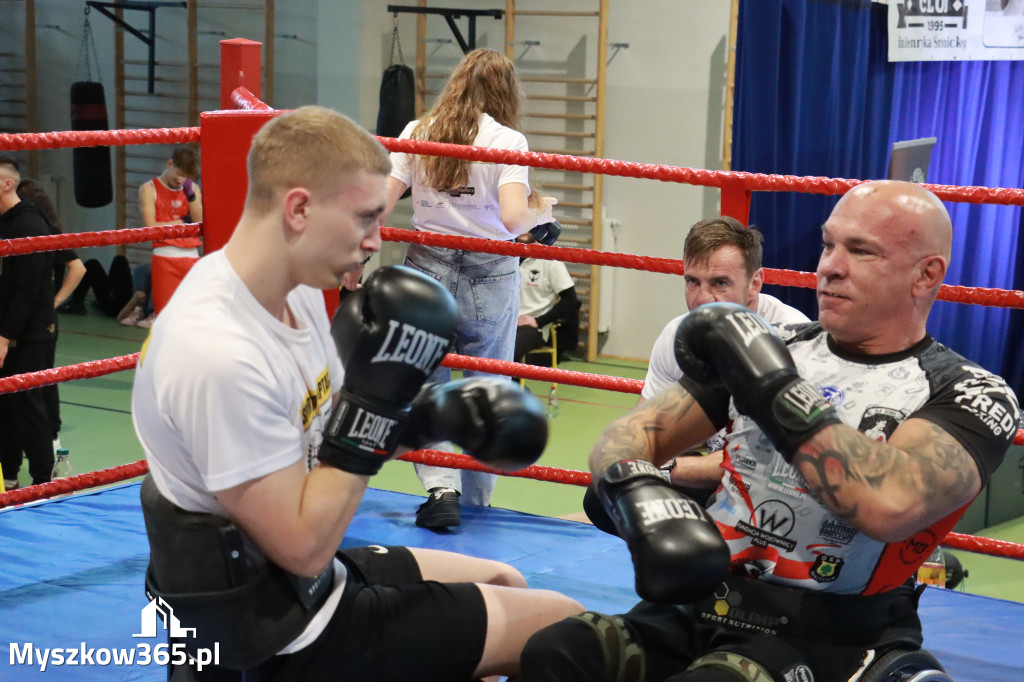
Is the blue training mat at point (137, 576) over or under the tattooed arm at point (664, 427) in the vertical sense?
under

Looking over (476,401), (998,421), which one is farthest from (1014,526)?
(476,401)

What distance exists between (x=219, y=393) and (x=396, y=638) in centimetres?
46

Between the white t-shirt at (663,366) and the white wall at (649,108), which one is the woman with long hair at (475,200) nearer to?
the white t-shirt at (663,366)

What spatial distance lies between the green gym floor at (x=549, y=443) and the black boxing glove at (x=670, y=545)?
1.54m

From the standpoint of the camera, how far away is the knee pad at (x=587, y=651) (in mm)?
1506

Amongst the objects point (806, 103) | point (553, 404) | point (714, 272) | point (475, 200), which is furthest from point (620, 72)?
point (714, 272)

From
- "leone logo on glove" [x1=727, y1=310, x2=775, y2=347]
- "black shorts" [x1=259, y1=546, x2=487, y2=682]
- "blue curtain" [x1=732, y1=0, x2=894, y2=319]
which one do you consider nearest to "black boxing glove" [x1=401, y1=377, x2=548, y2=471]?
"black shorts" [x1=259, y1=546, x2=487, y2=682]

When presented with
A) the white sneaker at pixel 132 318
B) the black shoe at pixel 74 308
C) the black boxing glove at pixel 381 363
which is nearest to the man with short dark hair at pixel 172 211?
the white sneaker at pixel 132 318

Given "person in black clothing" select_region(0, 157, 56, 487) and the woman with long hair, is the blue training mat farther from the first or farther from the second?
"person in black clothing" select_region(0, 157, 56, 487)

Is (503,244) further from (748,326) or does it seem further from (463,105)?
(748,326)

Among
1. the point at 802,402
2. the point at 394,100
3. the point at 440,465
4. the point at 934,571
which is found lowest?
the point at 934,571

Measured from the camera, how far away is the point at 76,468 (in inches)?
185

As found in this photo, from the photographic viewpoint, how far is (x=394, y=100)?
7496 mm

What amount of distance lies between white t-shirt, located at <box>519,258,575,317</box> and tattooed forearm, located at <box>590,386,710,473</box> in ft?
15.7
